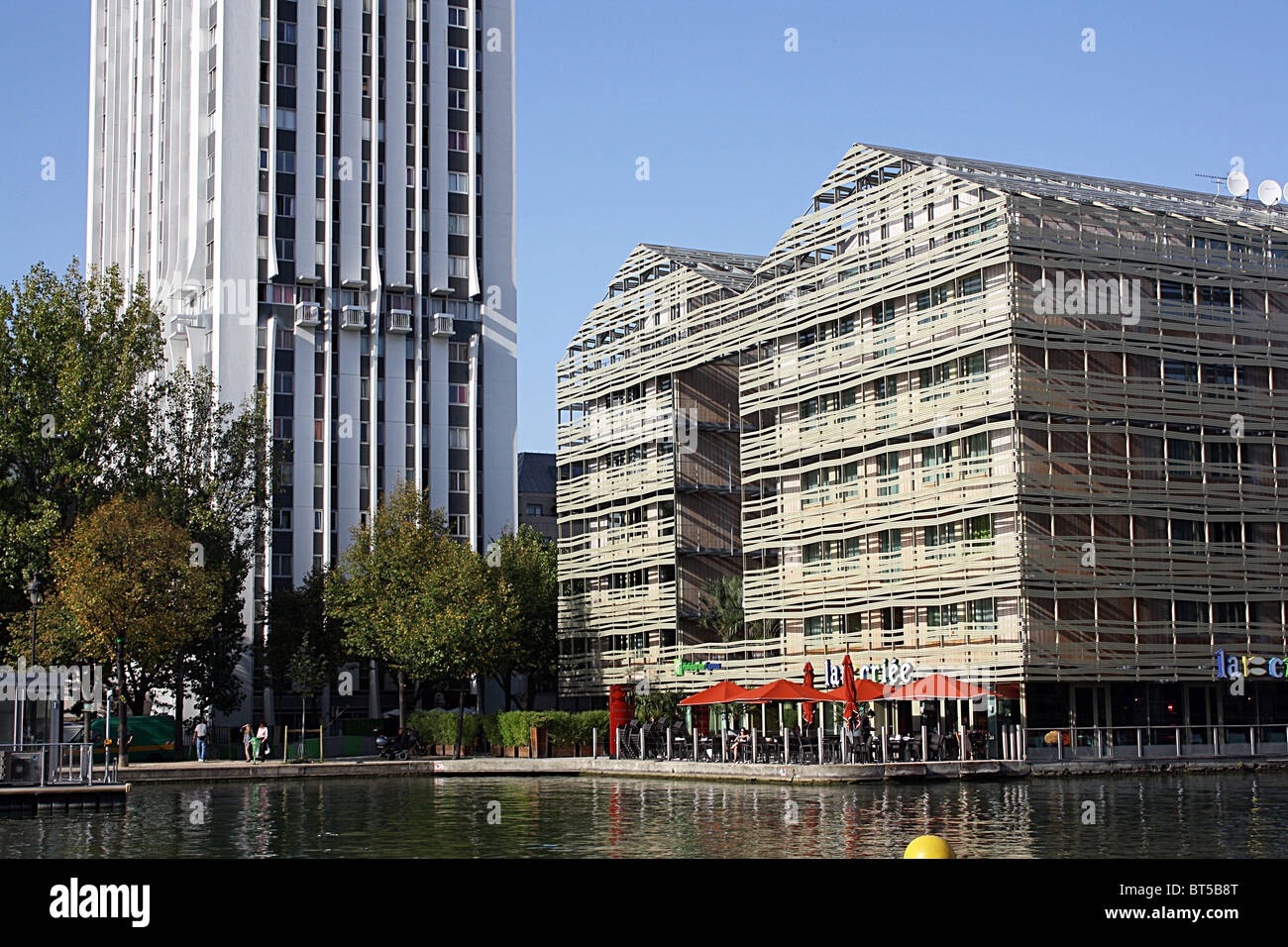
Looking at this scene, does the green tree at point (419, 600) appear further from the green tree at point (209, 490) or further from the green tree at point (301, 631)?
the green tree at point (209, 490)

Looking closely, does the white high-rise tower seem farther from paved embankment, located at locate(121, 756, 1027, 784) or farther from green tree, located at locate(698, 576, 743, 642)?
paved embankment, located at locate(121, 756, 1027, 784)

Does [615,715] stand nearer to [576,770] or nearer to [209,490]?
[576,770]

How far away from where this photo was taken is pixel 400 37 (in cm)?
10425

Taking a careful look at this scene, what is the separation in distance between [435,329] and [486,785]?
53.7 metres

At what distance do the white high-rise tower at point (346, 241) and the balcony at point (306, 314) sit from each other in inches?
4.2

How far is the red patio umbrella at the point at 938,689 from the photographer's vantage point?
176ft

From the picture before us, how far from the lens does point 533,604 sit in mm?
91000

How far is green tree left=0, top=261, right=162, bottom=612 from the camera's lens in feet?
205

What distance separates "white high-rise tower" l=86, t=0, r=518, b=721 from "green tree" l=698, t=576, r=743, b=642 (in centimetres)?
2647

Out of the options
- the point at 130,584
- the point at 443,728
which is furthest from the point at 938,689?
the point at 130,584

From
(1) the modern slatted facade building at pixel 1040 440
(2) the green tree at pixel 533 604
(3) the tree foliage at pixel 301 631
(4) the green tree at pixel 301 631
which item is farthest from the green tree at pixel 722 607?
(4) the green tree at pixel 301 631
